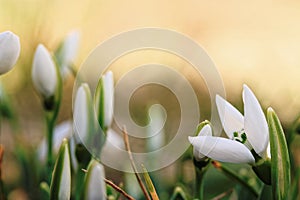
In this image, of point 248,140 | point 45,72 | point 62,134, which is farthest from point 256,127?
point 62,134

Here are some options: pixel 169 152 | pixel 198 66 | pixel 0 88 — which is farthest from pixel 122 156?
pixel 198 66

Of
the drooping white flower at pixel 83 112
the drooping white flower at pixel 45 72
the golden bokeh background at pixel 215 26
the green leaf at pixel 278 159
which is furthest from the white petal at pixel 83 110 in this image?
the golden bokeh background at pixel 215 26

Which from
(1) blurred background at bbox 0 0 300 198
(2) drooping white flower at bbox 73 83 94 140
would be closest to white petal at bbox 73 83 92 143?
(2) drooping white flower at bbox 73 83 94 140

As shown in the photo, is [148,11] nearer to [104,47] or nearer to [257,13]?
[257,13]

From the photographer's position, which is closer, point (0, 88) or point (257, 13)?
point (0, 88)

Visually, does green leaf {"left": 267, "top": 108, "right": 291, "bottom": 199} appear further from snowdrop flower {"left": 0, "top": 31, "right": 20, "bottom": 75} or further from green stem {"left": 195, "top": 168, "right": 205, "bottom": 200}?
snowdrop flower {"left": 0, "top": 31, "right": 20, "bottom": 75}
